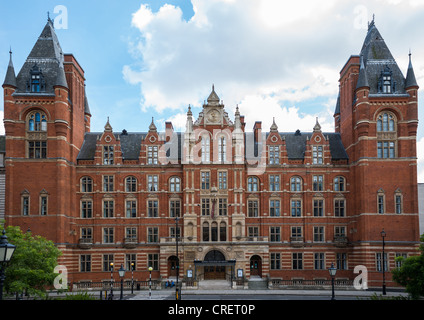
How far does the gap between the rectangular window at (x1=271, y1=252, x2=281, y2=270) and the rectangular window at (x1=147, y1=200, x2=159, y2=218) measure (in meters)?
16.4

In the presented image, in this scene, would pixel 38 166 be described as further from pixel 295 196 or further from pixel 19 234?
pixel 295 196

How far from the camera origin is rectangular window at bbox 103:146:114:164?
62812mm

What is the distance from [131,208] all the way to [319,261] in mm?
25930

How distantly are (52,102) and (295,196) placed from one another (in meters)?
33.9

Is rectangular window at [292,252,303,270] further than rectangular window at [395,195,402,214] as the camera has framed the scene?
Yes

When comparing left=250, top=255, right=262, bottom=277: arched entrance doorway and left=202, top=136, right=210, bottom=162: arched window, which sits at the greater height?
left=202, top=136, right=210, bottom=162: arched window

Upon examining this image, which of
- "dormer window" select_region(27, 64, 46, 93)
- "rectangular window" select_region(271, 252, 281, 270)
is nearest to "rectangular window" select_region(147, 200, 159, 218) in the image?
"rectangular window" select_region(271, 252, 281, 270)

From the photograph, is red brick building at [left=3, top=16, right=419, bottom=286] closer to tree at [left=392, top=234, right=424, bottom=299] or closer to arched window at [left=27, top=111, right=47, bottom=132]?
arched window at [left=27, top=111, right=47, bottom=132]

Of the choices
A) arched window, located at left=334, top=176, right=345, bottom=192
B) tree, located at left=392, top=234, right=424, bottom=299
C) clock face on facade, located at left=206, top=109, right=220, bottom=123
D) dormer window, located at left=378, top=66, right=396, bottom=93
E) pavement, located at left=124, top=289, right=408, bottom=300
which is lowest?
pavement, located at left=124, top=289, right=408, bottom=300

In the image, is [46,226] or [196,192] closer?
[46,226]

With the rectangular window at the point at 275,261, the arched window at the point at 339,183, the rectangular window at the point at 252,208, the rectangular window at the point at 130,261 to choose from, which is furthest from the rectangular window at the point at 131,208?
the arched window at the point at 339,183

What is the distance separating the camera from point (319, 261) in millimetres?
61562

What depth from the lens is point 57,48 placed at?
6256cm
